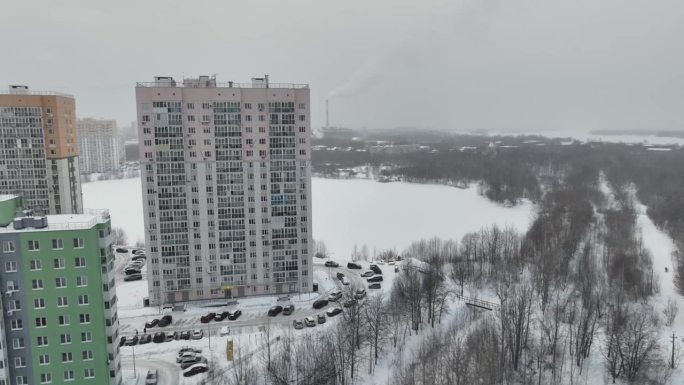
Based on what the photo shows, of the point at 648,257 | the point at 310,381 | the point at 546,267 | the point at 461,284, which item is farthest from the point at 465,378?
the point at 648,257

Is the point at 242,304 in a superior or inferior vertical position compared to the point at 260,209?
inferior

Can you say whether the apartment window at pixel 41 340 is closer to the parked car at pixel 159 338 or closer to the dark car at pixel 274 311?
the parked car at pixel 159 338

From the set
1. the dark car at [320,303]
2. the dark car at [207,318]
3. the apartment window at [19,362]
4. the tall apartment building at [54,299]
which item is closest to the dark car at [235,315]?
the dark car at [207,318]

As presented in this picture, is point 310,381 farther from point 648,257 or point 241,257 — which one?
point 648,257

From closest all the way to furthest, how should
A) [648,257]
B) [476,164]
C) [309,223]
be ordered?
[309,223]
[648,257]
[476,164]

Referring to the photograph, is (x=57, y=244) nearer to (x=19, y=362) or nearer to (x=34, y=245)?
(x=34, y=245)

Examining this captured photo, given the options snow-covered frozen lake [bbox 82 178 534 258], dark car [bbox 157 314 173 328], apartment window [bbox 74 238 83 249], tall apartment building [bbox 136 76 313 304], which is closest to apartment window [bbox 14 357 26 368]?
apartment window [bbox 74 238 83 249]

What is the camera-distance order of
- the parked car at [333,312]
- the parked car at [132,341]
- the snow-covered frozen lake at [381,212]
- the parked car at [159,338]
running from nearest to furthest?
the parked car at [132,341] → the parked car at [159,338] → the parked car at [333,312] → the snow-covered frozen lake at [381,212]

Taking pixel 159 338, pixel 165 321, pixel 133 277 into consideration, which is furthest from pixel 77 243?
pixel 133 277
